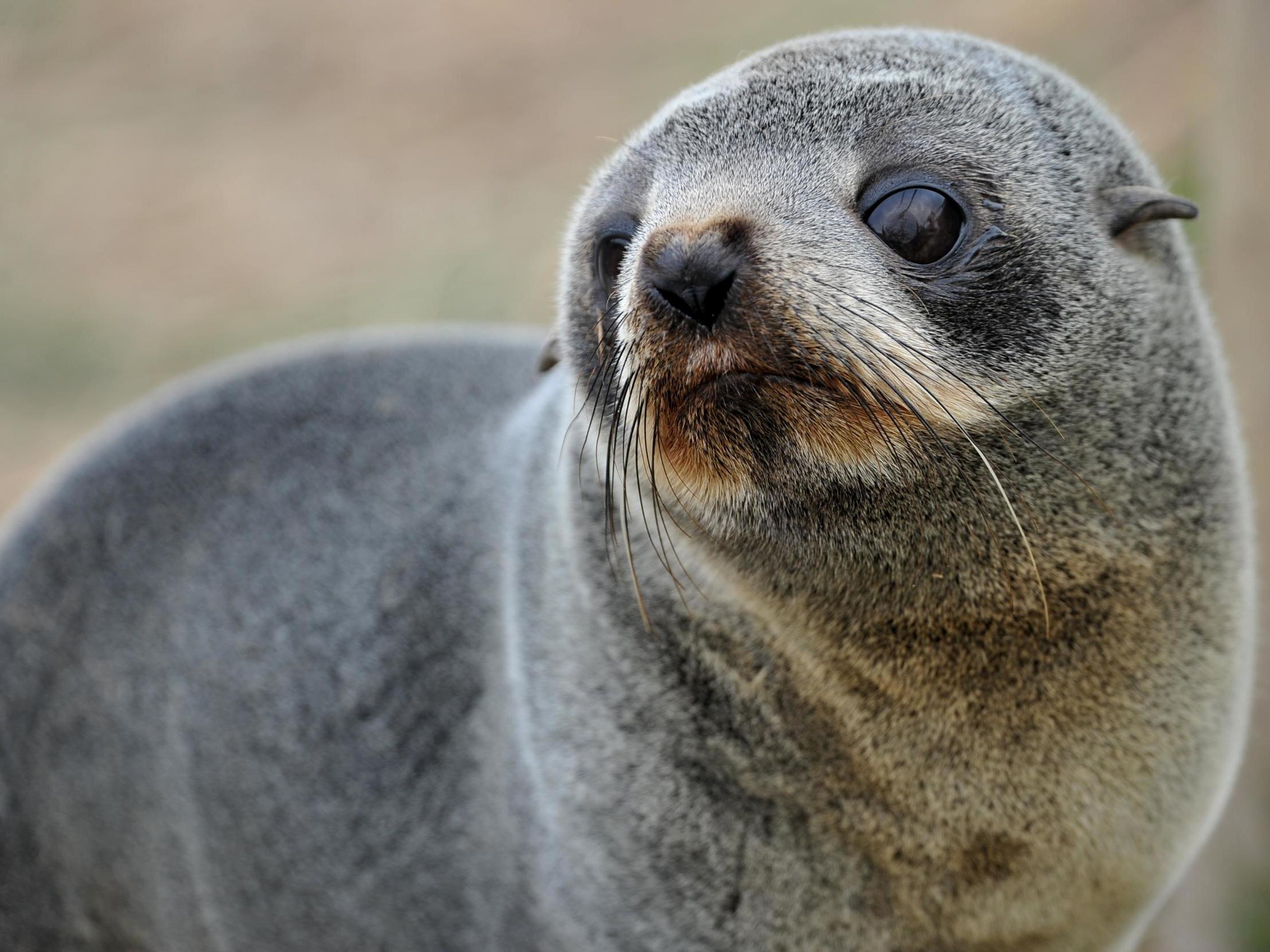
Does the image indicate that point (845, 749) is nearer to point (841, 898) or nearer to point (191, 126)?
point (841, 898)

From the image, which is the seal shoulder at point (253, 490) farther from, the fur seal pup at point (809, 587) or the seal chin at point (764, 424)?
the seal chin at point (764, 424)

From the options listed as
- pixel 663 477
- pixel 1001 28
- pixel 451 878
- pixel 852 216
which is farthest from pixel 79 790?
pixel 1001 28

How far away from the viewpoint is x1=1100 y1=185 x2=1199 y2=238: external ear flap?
102 inches

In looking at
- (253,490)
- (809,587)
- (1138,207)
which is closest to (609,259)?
(809,587)

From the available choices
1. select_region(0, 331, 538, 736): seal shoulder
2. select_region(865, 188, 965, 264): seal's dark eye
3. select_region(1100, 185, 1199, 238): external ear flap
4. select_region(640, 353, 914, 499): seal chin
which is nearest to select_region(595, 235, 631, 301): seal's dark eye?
select_region(640, 353, 914, 499): seal chin

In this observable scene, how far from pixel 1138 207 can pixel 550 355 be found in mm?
1302

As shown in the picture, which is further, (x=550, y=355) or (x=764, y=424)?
(x=550, y=355)

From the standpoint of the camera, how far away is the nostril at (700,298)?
2.24 m

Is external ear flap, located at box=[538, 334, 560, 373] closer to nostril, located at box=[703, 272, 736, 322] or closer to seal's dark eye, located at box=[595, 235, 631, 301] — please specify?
seal's dark eye, located at box=[595, 235, 631, 301]

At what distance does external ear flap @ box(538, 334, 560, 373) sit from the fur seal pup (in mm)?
13

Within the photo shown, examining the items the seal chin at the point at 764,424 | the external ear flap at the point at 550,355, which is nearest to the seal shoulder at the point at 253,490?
the external ear flap at the point at 550,355

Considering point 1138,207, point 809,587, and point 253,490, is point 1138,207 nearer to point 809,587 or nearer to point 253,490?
point 809,587

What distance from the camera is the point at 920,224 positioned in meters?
2.41

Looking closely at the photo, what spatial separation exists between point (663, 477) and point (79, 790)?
7.78 feet
